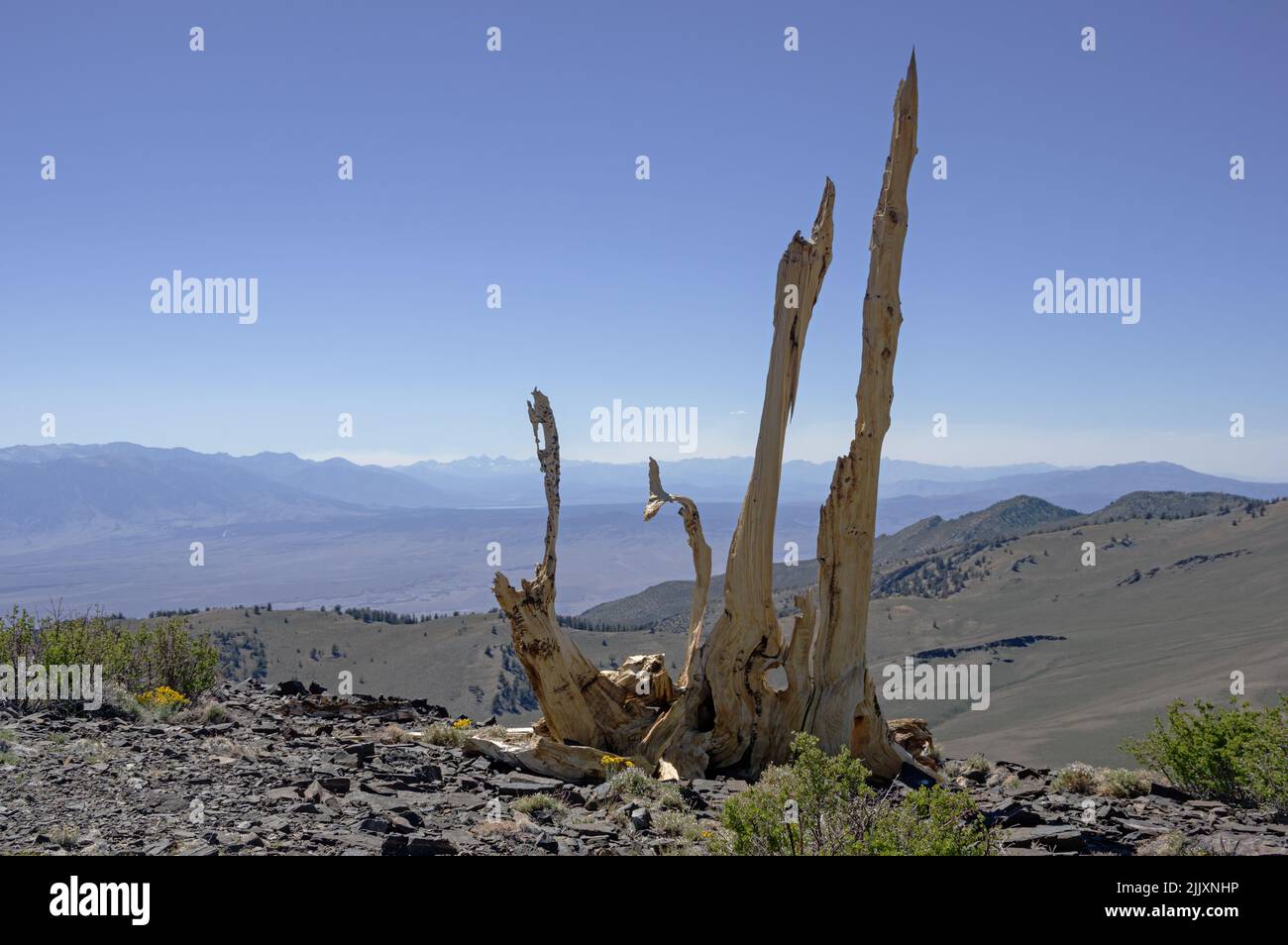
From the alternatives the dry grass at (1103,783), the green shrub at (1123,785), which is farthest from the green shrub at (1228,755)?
the green shrub at (1123,785)

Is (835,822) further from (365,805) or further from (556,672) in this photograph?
(556,672)

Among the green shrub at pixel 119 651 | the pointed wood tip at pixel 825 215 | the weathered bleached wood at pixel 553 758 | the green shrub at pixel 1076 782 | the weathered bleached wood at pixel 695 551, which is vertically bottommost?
the green shrub at pixel 1076 782

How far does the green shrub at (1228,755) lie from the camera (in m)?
10.8

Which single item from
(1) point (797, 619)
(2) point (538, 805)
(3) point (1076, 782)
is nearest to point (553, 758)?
(2) point (538, 805)

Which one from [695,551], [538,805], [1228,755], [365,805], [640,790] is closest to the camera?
[365,805]

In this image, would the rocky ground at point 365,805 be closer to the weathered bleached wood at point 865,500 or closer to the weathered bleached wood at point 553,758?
the weathered bleached wood at point 553,758

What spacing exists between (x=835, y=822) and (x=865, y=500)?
6.34 meters

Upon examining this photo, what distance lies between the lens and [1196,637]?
216 ft

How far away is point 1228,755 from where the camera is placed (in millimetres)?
11500

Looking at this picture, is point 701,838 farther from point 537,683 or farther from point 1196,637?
point 1196,637

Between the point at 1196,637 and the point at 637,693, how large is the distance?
216ft

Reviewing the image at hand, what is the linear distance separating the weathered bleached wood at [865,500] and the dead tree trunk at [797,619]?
Answer: 18 millimetres

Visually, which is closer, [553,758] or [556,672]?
[553,758]
